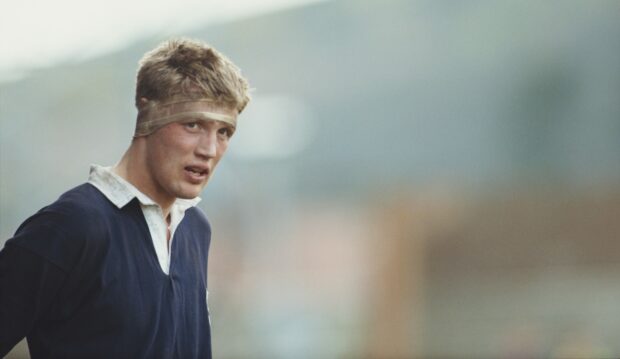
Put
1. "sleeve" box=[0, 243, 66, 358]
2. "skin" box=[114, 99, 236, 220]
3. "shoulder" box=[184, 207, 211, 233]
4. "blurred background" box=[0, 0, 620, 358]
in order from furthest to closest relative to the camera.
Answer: "blurred background" box=[0, 0, 620, 358] → "shoulder" box=[184, 207, 211, 233] → "skin" box=[114, 99, 236, 220] → "sleeve" box=[0, 243, 66, 358]

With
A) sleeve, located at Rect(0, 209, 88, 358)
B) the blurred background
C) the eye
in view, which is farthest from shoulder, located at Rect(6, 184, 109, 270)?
the blurred background

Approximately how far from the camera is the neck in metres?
1.57

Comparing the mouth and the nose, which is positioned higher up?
the nose

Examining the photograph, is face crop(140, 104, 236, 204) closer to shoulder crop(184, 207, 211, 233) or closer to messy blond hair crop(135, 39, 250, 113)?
messy blond hair crop(135, 39, 250, 113)

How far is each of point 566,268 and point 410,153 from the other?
72.5 inches

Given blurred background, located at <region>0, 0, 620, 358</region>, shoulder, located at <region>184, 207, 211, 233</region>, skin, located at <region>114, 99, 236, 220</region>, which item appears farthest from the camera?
blurred background, located at <region>0, 0, 620, 358</region>

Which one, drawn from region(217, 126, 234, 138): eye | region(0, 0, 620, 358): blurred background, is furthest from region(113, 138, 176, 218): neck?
region(0, 0, 620, 358): blurred background

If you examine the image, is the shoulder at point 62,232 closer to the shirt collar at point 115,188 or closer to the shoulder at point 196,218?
the shirt collar at point 115,188

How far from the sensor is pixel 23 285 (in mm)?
1436

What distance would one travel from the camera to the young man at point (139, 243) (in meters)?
1.44

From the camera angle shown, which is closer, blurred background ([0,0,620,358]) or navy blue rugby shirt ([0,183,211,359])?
navy blue rugby shirt ([0,183,211,359])

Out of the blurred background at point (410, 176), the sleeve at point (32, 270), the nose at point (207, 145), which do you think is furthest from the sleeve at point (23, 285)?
the blurred background at point (410, 176)

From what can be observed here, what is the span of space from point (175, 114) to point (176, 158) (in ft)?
0.21

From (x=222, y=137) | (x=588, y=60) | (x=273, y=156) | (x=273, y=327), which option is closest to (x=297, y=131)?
(x=273, y=156)
